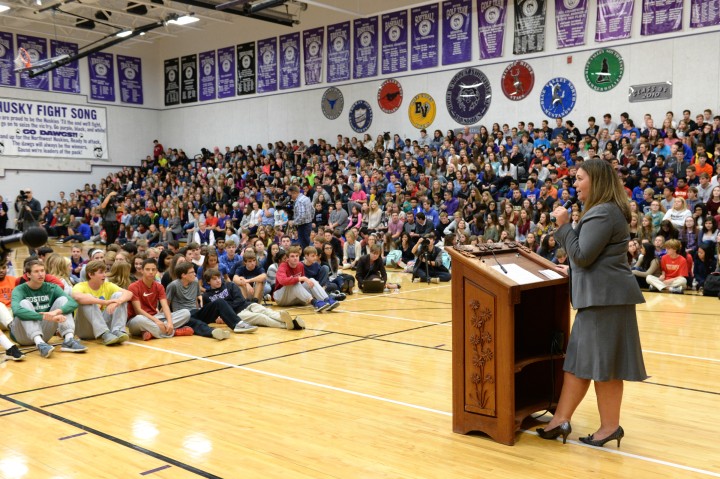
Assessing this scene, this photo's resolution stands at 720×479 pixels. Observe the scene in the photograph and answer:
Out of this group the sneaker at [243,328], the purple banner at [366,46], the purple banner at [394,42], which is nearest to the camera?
the sneaker at [243,328]

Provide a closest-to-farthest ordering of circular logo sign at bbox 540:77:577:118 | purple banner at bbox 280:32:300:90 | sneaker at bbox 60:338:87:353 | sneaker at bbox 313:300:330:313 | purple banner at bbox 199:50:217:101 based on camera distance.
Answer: sneaker at bbox 60:338:87:353
sneaker at bbox 313:300:330:313
circular logo sign at bbox 540:77:577:118
purple banner at bbox 280:32:300:90
purple banner at bbox 199:50:217:101

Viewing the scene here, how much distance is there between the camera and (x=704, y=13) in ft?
49.1

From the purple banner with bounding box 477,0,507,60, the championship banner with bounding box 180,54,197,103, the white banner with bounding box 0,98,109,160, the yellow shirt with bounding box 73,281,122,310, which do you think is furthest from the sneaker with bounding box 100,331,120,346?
the championship banner with bounding box 180,54,197,103

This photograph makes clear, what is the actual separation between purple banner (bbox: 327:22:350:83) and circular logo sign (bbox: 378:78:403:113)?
4.98 feet

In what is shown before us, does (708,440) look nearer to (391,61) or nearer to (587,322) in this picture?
(587,322)

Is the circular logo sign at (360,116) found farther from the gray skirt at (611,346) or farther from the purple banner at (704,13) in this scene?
the gray skirt at (611,346)

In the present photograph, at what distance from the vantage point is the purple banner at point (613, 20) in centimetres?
1606

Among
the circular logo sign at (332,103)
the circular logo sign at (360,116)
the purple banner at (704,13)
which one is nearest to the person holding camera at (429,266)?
the purple banner at (704,13)

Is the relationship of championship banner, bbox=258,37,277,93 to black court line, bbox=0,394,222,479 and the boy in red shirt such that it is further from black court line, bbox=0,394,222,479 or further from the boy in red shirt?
black court line, bbox=0,394,222,479

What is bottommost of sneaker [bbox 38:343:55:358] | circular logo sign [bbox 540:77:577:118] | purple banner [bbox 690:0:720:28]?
sneaker [bbox 38:343:55:358]

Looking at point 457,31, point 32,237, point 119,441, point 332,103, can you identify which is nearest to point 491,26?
point 457,31

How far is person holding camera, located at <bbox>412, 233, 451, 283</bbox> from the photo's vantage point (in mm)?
12461

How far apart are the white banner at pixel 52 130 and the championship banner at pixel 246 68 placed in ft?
20.4

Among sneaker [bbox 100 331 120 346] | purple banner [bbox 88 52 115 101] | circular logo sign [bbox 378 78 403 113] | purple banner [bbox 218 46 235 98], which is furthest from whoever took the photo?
purple banner [bbox 88 52 115 101]
